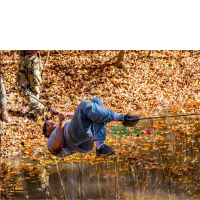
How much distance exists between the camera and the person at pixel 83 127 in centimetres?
355

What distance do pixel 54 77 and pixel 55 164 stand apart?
5.52 meters

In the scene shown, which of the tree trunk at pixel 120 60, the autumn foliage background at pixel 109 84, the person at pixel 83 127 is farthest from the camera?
the tree trunk at pixel 120 60

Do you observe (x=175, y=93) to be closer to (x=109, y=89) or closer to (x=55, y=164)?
(x=109, y=89)

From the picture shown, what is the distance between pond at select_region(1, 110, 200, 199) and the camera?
272 inches

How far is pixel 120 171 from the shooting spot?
773 cm

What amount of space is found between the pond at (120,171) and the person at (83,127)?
2175mm

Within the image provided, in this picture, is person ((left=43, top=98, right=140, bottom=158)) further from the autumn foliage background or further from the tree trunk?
the tree trunk

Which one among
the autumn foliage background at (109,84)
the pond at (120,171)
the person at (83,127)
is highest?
the autumn foliage background at (109,84)

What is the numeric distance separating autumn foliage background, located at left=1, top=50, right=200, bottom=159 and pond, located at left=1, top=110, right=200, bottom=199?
1.18 meters

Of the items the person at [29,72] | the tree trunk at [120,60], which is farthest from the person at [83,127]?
the tree trunk at [120,60]

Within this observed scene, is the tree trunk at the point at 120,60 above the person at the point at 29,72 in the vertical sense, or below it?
above

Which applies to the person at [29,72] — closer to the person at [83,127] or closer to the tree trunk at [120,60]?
the tree trunk at [120,60]

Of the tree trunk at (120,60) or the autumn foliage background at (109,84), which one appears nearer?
the autumn foliage background at (109,84)
